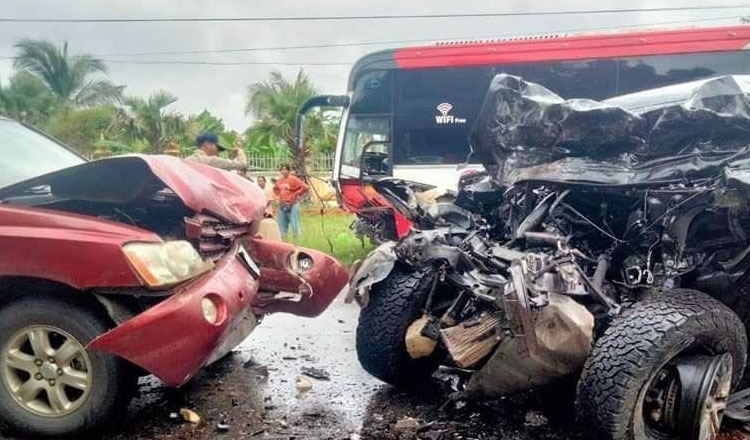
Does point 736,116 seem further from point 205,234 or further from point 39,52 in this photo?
point 39,52

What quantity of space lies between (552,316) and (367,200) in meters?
6.77

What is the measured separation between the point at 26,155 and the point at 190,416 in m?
2.11

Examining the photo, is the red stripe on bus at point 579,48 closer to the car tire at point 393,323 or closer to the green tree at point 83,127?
the car tire at point 393,323

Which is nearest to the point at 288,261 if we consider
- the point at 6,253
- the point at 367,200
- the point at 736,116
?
the point at 6,253

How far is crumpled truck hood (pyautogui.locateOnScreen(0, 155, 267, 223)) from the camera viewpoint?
3725 millimetres

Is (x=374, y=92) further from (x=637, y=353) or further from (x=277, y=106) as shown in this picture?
(x=277, y=106)

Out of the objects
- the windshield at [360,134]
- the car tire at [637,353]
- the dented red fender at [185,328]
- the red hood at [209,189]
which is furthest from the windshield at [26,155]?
the windshield at [360,134]

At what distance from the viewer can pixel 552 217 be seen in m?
4.10

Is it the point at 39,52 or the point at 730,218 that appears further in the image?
the point at 39,52

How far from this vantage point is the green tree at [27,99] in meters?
26.5

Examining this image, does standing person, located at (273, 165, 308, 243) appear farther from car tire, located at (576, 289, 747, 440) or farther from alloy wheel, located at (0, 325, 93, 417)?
car tire, located at (576, 289, 747, 440)

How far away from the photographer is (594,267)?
12.8 ft

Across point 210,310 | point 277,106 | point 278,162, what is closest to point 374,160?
point 210,310

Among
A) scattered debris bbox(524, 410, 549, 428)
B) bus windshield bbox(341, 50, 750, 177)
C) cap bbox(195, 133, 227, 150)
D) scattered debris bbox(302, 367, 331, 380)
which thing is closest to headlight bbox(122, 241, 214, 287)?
scattered debris bbox(302, 367, 331, 380)
